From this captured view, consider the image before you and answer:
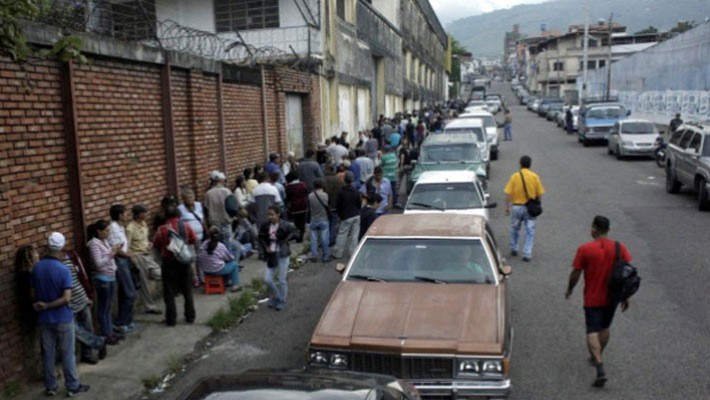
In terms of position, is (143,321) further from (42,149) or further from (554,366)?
(554,366)

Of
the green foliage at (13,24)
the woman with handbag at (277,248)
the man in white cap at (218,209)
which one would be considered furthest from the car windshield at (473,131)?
the green foliage at (13,24)

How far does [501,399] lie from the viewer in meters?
5.34

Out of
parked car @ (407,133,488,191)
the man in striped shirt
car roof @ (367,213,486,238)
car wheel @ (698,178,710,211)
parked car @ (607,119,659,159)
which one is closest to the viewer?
the man in striped shirt

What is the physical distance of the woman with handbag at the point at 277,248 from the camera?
905 cm

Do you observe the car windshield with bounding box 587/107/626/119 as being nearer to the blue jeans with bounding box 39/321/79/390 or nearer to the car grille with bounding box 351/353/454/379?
the car grille with bounding box 351/353/454/379

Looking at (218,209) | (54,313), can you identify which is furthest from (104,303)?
(218,209)

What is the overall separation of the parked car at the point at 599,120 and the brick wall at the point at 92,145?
21.8 metres

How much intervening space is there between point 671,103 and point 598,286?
114 feet

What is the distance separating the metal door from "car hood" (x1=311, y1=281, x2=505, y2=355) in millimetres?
12129

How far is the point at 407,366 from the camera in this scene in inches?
212

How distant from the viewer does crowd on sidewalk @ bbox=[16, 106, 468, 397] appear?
655 cm

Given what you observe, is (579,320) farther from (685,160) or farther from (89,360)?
(685,160)

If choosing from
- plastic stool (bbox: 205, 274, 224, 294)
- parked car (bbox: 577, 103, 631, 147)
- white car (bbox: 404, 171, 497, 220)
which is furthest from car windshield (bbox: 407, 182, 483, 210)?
parked car (bbox: 577, 103, 631, 147)

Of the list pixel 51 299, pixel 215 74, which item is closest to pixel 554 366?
pixel 51 299
